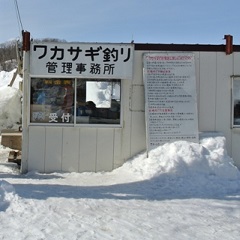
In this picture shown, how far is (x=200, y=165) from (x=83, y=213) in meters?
3.46

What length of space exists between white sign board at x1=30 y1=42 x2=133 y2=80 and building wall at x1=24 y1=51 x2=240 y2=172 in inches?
13.0

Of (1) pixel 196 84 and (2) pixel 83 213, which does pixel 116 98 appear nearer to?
(1) pixel 196 84

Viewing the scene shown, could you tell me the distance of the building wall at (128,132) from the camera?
9484 mm

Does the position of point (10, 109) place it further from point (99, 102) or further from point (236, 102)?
point (236, 102)

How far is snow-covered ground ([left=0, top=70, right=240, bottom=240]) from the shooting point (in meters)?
5.19

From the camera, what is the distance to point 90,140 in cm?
951

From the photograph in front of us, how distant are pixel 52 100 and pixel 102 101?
119cm

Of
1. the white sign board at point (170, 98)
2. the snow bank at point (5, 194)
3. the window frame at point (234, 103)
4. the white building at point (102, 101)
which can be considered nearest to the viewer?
the snow bank at point (5, 194)

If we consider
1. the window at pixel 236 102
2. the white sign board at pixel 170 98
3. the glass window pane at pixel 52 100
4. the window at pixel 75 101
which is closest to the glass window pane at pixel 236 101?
the window at pixel 236 102

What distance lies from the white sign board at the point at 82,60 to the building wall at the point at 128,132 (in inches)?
13.0

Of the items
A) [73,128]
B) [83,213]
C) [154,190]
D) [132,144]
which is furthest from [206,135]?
[83,213]

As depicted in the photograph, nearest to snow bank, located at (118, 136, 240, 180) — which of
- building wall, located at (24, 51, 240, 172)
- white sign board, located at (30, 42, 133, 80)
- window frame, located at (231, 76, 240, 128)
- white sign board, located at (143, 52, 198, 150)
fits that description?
white sign board, located at (143, 52, 198, 150)

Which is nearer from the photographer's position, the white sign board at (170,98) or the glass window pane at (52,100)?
the white sign board at (170,98)

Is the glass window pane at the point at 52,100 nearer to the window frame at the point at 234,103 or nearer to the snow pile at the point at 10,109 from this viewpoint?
the window frame at the point at 234,103
